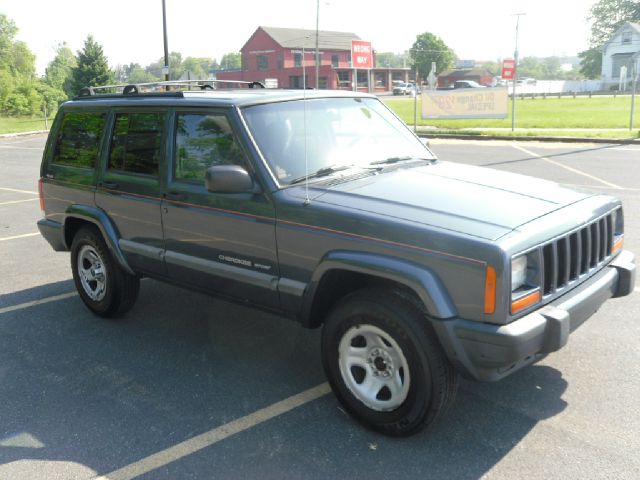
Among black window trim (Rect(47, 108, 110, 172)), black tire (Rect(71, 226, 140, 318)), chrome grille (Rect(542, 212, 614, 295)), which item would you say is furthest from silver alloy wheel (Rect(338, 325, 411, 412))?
black window trim (Rect(47, 108, 110, 172))

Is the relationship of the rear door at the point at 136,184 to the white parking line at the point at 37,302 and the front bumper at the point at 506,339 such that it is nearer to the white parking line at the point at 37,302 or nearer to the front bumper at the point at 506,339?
the white parking line at the point at 37,302

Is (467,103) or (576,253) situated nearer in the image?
(576,253)

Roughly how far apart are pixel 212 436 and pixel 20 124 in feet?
143

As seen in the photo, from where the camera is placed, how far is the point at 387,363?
11.6 feet

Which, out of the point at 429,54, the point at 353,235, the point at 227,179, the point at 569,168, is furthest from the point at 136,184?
the point at 429,54

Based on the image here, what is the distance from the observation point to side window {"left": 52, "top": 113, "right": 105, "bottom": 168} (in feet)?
17.4

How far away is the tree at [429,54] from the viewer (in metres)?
99.7

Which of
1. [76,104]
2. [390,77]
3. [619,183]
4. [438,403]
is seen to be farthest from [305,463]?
[390,77]

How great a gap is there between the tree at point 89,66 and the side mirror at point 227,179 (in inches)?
2063

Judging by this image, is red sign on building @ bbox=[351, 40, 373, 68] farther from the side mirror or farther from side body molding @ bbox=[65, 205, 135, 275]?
the side mirror

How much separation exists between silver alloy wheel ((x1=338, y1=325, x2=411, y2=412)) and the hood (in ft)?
2.26

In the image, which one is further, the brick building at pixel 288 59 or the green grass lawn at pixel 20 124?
the brick building at pixel 288 59

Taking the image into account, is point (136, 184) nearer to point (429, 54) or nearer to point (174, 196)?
point (174, 196)

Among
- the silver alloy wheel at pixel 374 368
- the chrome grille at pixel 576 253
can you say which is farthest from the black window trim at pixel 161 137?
the chrome grille at pixel 576 253
